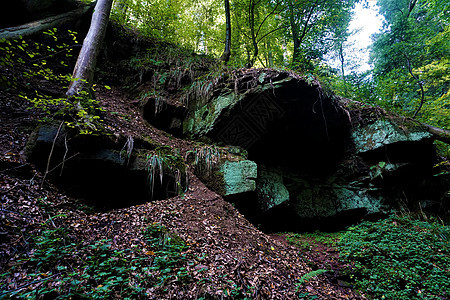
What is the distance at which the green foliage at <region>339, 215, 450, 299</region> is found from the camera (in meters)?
3.27

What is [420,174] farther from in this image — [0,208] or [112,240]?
[0,208]

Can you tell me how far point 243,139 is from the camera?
6477 millimetres

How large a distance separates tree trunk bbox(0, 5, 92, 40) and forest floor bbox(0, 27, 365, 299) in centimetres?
75

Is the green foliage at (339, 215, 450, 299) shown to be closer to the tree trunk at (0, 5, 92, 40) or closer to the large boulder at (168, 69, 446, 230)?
the large boulder at (168, 69, 446, 230)

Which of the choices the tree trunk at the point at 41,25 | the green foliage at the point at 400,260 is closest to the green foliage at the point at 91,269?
the green foliage at the point at 400,260

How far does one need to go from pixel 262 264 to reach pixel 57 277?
276 cm

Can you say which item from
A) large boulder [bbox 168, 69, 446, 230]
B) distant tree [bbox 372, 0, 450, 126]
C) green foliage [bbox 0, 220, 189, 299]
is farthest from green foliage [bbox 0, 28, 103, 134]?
distant tree [bbox 372, 0, 450, 126]

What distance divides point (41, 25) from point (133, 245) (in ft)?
21.2

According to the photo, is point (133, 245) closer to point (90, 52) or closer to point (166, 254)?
point (166, 254)

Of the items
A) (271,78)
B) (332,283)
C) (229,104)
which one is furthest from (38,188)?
(271,78)

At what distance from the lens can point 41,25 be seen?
198 inches

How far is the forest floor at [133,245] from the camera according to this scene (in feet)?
6.31

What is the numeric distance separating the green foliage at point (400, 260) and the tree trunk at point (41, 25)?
8636mm

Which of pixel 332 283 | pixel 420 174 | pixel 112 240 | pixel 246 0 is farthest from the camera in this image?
pixel 246 0
